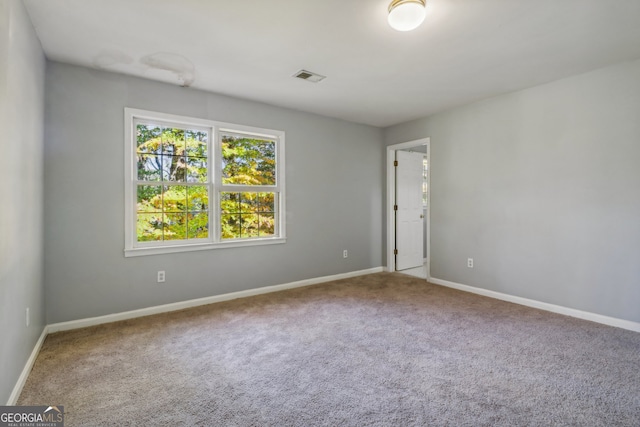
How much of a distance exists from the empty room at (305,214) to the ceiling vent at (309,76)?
0.10 feet

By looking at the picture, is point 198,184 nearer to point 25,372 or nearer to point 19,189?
point 19,189

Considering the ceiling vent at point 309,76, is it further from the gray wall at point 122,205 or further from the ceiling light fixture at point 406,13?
the ceiling light fixture at point 406,13

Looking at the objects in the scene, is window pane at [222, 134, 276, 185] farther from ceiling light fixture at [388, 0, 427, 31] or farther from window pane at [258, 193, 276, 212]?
ceiling light fixture at [388, 0, 427, 31]

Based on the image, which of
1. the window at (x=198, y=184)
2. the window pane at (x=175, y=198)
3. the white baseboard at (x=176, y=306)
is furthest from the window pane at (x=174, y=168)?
the white baseboard at (x=176, y=306)

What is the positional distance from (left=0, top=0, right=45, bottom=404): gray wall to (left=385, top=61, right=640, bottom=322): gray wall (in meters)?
4.39

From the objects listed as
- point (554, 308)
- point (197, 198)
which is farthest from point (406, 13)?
point (554, 308)

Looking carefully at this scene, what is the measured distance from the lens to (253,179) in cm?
400

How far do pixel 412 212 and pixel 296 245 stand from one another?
7.85ft

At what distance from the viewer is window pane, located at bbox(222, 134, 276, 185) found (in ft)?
12.5

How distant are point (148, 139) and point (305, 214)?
2138 mm

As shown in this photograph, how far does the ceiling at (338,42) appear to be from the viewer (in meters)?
2.08

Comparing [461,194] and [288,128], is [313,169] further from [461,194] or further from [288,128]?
[461,194]

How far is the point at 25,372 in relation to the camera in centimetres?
203

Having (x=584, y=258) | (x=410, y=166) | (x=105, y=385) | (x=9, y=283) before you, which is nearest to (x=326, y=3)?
(x=9, y=283)
